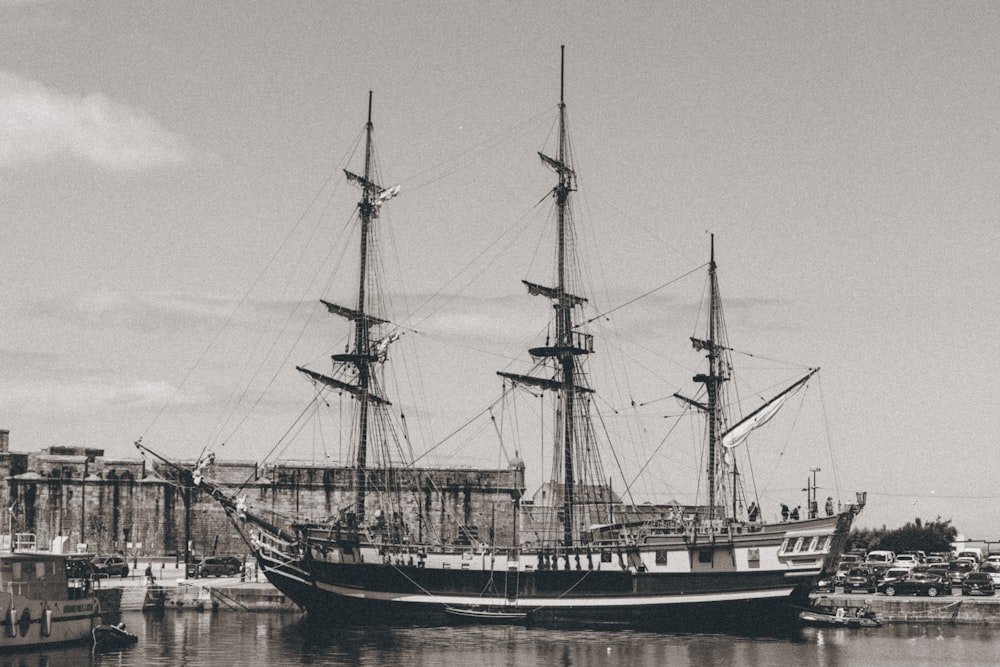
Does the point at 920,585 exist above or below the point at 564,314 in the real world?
below

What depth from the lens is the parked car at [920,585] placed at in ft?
171

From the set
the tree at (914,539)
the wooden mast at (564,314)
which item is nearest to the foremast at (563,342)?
the wooden mast at (564,314)

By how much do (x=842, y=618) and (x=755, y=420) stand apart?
9.14 m

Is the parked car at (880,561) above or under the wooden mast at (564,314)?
under

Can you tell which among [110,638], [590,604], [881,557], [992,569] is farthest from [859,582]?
[110,638]

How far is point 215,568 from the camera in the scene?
60188 mm

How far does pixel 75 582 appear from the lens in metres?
44.4

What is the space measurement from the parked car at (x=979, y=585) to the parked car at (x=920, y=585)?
82cm

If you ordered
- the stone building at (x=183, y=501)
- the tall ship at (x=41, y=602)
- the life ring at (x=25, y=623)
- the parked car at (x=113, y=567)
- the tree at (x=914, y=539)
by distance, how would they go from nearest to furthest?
the tall ship at (x=41, y=602) < the life ring at (x=25, y=623) < the parked car at (x=113, y=567) < the stone building at (x=183, y=501) < the tree at (x=914, y=539)

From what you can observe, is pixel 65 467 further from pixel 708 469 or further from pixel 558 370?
pixel 708 469

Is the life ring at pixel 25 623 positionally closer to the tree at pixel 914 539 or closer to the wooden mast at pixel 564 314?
the wooden mast at pixel 564 314

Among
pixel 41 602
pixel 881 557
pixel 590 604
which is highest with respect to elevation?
pixel 41 602

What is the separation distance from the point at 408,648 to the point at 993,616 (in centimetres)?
2304

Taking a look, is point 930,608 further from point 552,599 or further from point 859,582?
point 552,599
